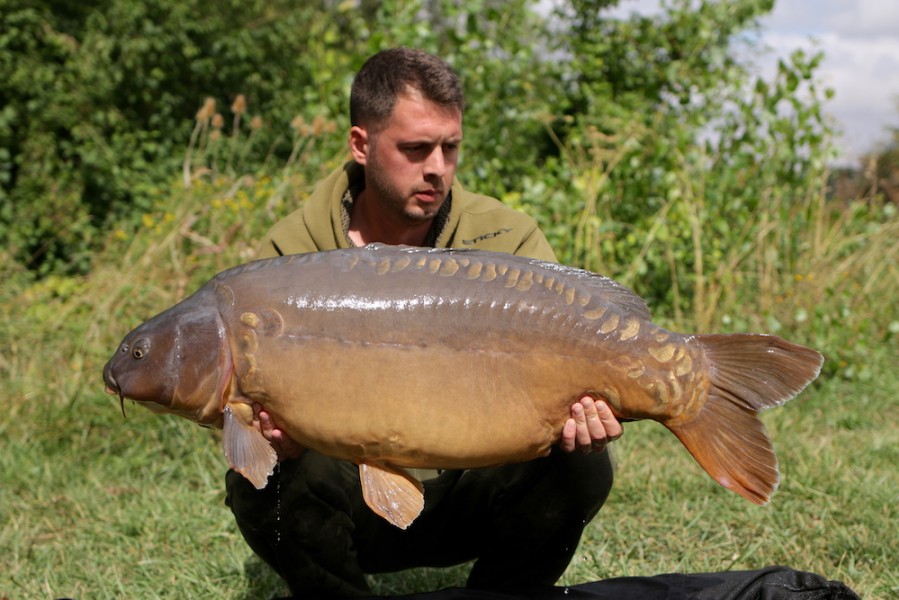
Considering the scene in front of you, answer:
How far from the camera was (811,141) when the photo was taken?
4195mm

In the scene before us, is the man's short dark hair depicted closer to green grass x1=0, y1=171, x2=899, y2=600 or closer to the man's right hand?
the man's right hand

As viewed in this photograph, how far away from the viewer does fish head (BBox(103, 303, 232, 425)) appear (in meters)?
1.62

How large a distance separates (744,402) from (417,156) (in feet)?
3.06

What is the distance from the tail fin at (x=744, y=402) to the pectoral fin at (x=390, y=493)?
496 mm

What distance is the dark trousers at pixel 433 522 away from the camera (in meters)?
1.92

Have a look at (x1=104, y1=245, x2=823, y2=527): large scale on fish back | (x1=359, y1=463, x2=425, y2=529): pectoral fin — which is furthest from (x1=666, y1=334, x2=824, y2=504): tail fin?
(x1=359, y1=463, x2=425, y2=529): pectoral fin

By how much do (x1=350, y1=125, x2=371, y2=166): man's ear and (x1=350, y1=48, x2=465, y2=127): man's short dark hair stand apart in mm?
22

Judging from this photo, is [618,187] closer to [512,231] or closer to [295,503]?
[512,231]

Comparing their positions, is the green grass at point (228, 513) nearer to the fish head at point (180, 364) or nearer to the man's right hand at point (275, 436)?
the man's right hand at point (275, 436)

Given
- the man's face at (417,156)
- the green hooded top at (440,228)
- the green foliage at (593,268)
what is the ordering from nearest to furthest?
the man's face at (417,156) < the green hooded top at (440,228) < the green foliage at (593,268)

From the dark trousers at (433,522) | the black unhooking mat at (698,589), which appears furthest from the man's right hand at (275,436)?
the black unhooking mat at (698,589)

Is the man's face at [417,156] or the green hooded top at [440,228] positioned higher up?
the man's face at [417,156]

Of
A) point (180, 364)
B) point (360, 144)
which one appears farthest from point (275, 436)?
point (360, 144)

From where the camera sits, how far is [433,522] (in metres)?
2.09
